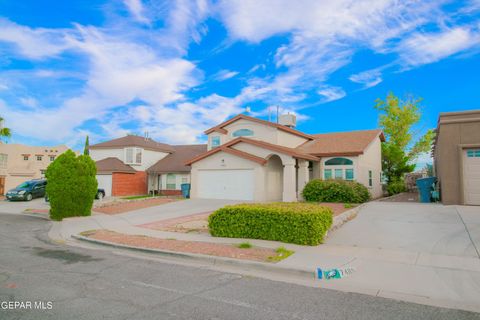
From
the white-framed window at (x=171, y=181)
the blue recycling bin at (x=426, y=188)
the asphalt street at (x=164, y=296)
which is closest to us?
the asphalt street at (x=164, y=296)

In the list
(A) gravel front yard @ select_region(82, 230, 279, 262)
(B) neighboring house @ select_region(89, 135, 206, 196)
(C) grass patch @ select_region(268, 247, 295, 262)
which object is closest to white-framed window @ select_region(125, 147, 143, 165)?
(B) neighboring house @ select_region(89, 135, 206, 196)

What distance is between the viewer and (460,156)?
15.1 metres

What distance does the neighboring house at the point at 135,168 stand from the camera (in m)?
30.2

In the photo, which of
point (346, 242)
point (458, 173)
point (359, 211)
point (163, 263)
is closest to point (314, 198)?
point (359, 211)

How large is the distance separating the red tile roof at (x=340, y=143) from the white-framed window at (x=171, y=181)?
12890 millimetres

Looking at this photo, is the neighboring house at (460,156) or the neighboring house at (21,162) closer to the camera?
the neighboring house at (460,156)

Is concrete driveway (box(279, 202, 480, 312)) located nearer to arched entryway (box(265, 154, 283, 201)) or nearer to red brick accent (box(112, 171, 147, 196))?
arched entryway (box(265, 154, 283, 201))

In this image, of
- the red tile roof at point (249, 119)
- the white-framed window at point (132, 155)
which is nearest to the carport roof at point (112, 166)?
the white-framed window at point (132, 155)

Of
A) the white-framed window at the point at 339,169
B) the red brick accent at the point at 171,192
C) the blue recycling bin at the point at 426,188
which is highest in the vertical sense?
the white-framed window at the point at 339,169

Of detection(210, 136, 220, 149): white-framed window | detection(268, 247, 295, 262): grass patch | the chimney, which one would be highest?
the chimney

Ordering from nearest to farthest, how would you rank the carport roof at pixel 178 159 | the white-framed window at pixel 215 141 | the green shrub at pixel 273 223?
1. the green shrub at pixel 273 223
2. the white-framed window at pixel 215 141
3. the carport roof at pixel 178 159

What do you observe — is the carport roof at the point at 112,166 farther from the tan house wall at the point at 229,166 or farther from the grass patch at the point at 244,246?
the grass patch at the point at 244,246

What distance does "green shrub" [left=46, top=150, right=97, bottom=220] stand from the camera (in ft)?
53.6
